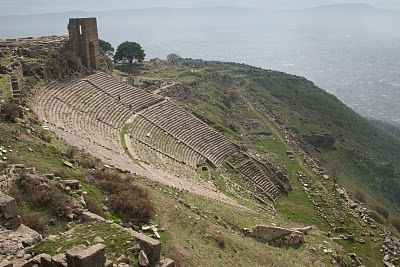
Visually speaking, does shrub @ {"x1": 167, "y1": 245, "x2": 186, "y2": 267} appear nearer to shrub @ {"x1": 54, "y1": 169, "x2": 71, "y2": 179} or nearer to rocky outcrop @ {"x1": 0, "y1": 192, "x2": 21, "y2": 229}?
rocky outcrop @ {"x1": 0, "y1": 192, "x2": 21, "y2": 229}

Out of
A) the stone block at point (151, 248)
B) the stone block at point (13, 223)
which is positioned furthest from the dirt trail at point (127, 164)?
the stone block at point (13, 223)

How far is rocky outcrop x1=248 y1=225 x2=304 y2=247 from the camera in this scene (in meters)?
19.3

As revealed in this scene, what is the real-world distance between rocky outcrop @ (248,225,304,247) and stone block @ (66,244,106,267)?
11.1m

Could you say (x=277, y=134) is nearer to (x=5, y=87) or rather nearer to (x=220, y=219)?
(x=220, y=219)

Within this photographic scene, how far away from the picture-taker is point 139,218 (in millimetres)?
13203

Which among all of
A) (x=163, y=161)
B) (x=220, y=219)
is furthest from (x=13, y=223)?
(x=163, y=161)

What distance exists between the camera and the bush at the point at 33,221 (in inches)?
420

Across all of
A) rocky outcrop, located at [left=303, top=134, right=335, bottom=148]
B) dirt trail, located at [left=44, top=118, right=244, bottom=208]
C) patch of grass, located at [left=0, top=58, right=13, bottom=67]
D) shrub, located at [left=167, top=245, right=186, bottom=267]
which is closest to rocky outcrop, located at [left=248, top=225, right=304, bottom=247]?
dirt trail, located at [left=44, top=118, right=244, bottom=208]

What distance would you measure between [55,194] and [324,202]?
2695 centimetres

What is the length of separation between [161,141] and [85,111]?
6.59 meters

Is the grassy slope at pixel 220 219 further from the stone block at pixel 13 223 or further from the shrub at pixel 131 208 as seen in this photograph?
the stone block at pixel 13 223

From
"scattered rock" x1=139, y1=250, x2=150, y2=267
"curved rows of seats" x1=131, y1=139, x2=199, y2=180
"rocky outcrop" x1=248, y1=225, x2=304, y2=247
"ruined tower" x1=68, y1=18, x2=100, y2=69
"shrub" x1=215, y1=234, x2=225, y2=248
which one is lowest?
"rocky outcrop" x1=248, y1=225, x2=304, y2=247

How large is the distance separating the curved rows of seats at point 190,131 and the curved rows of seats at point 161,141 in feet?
2.27

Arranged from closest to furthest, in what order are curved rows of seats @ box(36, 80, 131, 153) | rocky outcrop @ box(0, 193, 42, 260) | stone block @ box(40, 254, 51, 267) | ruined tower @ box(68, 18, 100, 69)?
stone block @ box(40, 254, 51, 267) → rocky outcrop @ box(0, 193, 42, 260) → curved rows of seats @ box(36, 80, 131, 153) → ruined tower @ box(68, 18, 100, 69)
